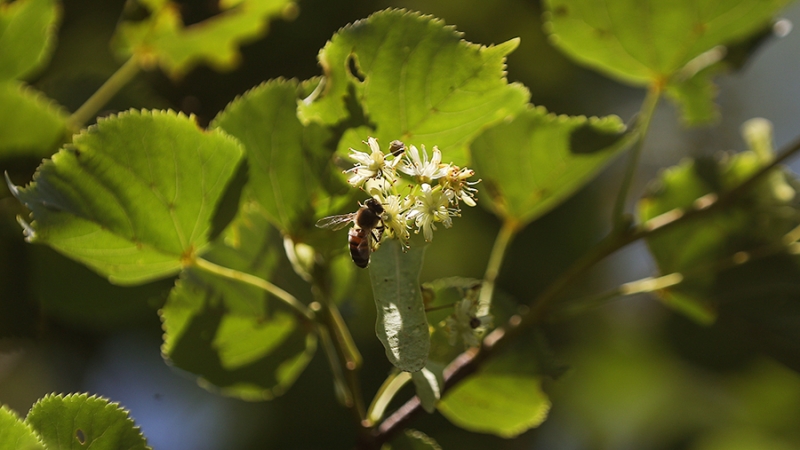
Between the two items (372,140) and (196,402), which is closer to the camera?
(372,140)

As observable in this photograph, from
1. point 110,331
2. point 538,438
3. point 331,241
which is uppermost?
point 331,241

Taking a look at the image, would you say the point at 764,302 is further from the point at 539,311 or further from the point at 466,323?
the point at 466,323

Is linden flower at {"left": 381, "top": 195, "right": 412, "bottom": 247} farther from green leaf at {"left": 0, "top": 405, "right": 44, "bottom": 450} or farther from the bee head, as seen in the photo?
green leaf at {"left": 0, "top": 405, "right": 44, "bottom": 450}

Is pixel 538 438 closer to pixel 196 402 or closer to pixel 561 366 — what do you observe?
pixel 196 402

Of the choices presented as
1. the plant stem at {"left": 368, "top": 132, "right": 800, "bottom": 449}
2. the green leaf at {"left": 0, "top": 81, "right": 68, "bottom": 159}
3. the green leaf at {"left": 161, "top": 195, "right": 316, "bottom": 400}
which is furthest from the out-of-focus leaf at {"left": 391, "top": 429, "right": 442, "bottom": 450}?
the green leaf at {"left": 0, "top": 81, "right": 68, "bottom": 159}

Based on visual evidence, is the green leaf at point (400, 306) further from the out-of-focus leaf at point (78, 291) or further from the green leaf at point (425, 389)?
the out-of-focus leaf at point (78, 291)

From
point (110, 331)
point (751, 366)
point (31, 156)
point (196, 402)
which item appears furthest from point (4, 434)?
point (751, 366)
